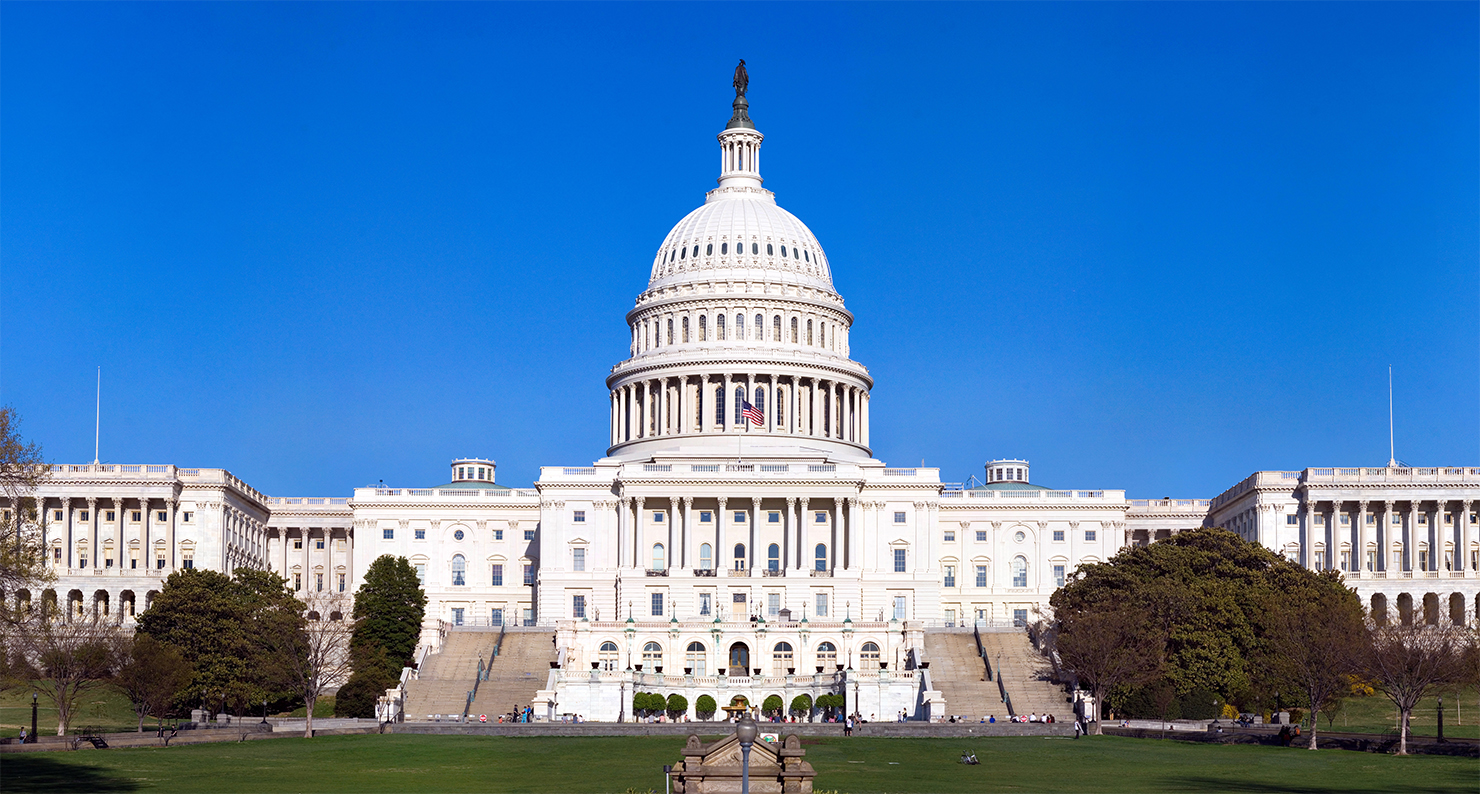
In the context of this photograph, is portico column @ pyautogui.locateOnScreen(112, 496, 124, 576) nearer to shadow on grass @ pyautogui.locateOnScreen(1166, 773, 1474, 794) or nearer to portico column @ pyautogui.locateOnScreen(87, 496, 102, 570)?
portico column @ pyautogui.locateOnScreen(87, 496, 102, 570)

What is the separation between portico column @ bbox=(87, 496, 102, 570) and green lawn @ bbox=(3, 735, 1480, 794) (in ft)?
209

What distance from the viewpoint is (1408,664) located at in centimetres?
7881

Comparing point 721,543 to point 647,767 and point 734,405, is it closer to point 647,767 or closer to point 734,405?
point 734,405

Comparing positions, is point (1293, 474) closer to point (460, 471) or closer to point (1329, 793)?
point (460, 471)

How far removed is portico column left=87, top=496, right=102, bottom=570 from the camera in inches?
5458

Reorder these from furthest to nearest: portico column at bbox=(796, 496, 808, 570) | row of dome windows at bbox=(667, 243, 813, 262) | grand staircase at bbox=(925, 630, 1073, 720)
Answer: row of dome windows at bbox=(667, 243, 813, 262)
portico column at bbox=(796, 496, 808, 570)
grand staircase at bbox=(925, 630, 1073, 720)

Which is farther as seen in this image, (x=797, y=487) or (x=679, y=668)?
(x=797, y=487)

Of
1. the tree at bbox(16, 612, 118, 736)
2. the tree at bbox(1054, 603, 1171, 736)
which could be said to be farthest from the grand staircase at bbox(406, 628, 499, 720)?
the tree at bbox(1054, 603, 1171, 736)

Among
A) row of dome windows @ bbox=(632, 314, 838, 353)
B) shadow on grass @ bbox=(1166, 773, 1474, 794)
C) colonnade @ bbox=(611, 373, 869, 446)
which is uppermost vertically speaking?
row of dome windows @ bbox=(632, 314, 838, 353)

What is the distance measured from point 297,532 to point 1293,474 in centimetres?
7774

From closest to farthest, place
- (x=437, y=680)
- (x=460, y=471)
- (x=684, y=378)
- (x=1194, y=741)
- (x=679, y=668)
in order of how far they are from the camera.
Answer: (x=1194, y=741) → (x=437, y=680) → (x=679, y=668) → (x=684, y=378) → (x=460, y=471)

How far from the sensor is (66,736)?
251 ft

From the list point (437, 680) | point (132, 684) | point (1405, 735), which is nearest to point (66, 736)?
point (132, 684)

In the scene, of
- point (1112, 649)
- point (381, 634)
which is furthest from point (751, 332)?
point (1112, 649)
